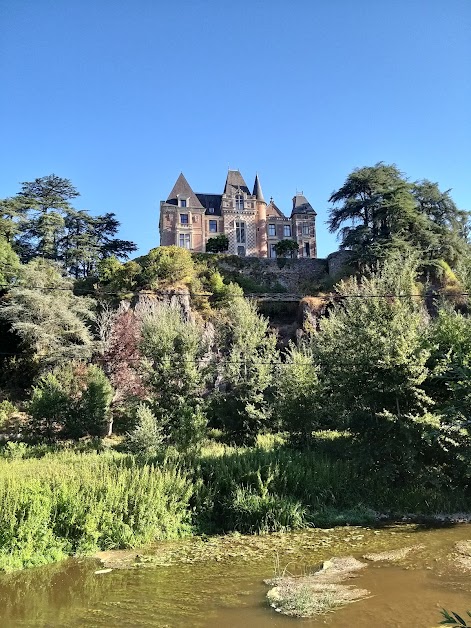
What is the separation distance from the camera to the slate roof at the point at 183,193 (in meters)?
47.7

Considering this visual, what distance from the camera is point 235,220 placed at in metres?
48.0

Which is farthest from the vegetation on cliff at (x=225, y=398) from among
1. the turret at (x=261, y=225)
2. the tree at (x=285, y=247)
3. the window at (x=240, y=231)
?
the turret at (x=261, y=225)

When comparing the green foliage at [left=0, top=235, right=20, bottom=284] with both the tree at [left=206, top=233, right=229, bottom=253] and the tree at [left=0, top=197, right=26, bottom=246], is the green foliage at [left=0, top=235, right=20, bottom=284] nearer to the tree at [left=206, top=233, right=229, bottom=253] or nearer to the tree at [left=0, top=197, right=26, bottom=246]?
the tree at [left=0, top=197, right=26, bottom=246]

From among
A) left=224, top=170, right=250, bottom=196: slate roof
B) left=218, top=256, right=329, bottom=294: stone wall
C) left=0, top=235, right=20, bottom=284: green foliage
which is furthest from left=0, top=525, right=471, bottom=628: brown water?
left=224, top=170, right=250, bottom=196: slate roof

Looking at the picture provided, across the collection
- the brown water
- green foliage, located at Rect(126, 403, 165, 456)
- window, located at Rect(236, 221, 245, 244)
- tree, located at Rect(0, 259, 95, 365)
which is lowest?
the brown water

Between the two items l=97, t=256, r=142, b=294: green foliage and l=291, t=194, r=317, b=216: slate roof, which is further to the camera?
l=291, t=194, r=317, b=216: slate roof

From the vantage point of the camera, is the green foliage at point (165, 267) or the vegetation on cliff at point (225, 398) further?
the green foliage at point (165, 267)

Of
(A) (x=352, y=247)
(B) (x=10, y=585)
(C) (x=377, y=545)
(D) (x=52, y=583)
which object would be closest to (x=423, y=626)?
(C) (x=377, y=545)

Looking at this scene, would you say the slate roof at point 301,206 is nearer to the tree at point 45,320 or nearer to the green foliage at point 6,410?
the tree at point 45,320

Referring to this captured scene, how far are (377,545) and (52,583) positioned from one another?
6577 millimetres

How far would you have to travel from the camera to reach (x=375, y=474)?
44.2ft

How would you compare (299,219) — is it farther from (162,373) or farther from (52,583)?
(52,583)

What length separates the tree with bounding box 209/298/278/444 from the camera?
20.9 meters

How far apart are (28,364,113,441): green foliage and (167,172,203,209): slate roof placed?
2857cm
